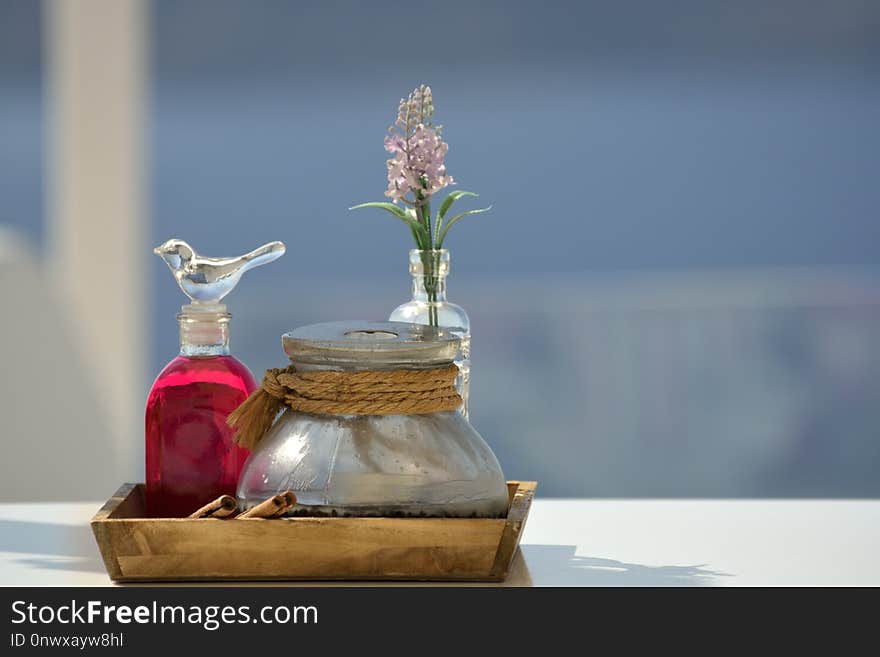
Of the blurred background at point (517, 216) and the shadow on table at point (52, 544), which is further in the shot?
the blurred background at point (517, 216)

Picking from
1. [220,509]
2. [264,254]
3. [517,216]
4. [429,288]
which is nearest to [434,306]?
[429,288]

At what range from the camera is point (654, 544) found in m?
0.85

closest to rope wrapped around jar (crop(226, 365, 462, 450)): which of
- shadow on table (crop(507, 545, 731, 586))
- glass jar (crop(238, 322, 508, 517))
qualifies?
glass jar (crop(238, 322, 508, 517))

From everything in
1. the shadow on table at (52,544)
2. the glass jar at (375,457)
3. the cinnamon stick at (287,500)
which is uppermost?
the glass jar at (375,457)

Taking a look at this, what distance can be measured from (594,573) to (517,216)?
7.47m

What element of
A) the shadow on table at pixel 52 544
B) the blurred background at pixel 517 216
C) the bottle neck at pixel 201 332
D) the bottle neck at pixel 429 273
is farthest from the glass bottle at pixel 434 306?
the blurred background at pixel 517 216

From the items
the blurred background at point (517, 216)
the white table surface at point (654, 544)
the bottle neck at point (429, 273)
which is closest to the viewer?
the white table surface at point (654, 544)

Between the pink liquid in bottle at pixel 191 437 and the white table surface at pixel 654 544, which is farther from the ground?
the pink liquid in bottle at pixel 191 437

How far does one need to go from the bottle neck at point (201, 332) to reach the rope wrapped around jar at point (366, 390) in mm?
72

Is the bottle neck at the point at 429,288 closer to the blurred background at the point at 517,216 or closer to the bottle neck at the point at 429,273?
A: the bottle neck at the point at 429,273

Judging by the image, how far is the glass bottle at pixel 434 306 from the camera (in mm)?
846
